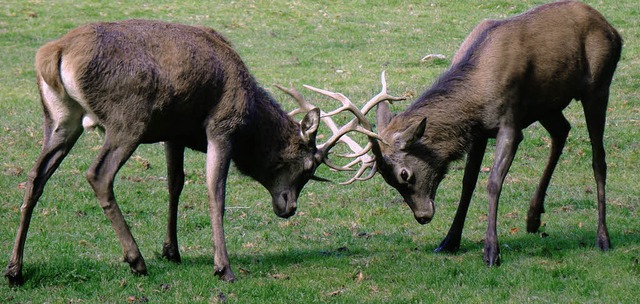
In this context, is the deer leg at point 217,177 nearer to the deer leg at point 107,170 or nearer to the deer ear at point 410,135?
the deer leg at point 107,170

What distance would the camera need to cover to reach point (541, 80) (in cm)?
925

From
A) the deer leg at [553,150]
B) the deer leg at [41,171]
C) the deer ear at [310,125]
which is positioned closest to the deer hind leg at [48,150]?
the deer leg at [41,171]

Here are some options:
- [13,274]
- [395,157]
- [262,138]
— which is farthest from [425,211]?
[13,274]

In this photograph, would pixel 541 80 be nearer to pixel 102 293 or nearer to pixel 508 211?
pixel 508 211

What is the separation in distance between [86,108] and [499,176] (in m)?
3.78

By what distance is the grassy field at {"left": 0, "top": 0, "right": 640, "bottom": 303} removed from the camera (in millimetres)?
7867

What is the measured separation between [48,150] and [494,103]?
157 inches

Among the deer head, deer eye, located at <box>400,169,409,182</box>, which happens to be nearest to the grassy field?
the deer head

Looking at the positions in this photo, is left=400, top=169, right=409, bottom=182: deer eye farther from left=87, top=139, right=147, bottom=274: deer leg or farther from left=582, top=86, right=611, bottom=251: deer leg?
left=87, top=139, right=147, bottom=274: deer leg

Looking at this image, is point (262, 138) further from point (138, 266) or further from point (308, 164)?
point (138, 266)

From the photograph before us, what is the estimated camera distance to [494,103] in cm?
907

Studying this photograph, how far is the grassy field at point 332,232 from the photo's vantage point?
7.87 meters

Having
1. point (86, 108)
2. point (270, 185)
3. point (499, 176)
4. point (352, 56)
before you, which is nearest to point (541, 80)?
point (499, 176)

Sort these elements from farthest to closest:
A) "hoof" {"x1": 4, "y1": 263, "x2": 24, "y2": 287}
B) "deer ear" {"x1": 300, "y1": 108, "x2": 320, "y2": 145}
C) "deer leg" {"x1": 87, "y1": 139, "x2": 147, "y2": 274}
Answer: "deer ear" {"x1": 300, "y1": 108, "x2": 320, "y2": 145}, "deer leg" {"x1": 87, "y1": 139, "x2": 147, "y2": 274}, "hoof" {"x1": 4, "y1": 263, "x2": 24, "y2": 287}
